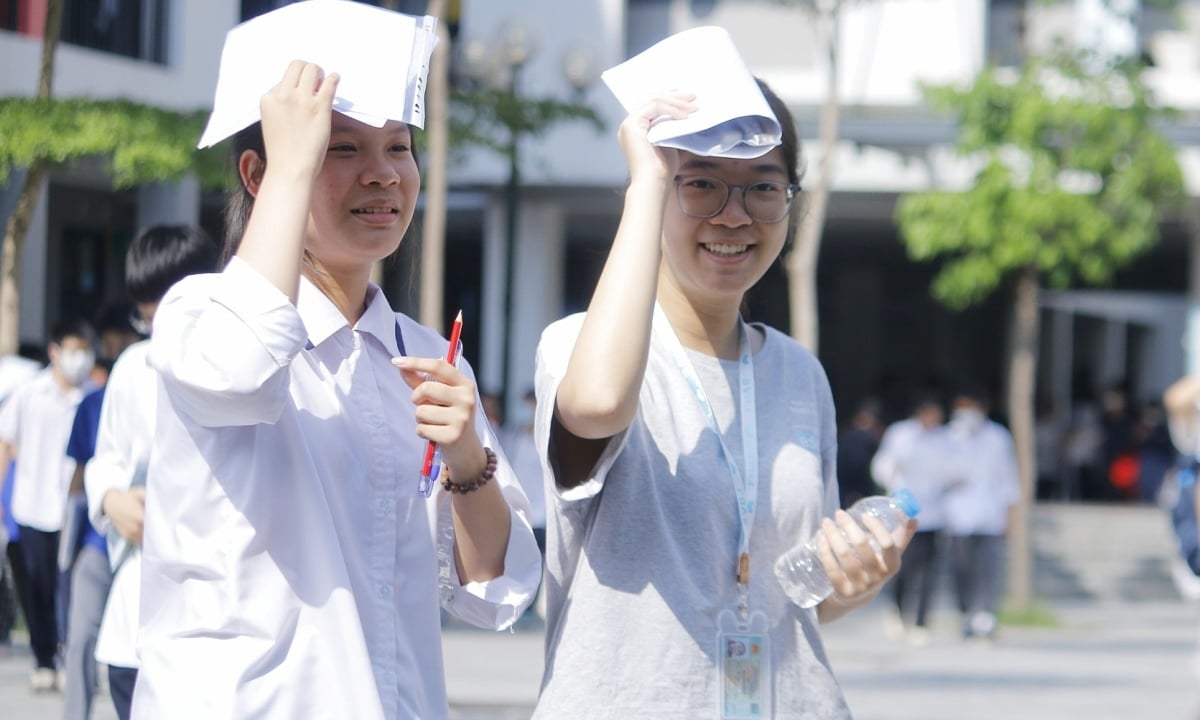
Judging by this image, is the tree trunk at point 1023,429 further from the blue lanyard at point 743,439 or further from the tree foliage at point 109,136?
the blue lanyard at point 743,439

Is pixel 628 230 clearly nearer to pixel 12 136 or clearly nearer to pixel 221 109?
pixel 221 109

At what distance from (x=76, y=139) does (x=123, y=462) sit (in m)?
6.87

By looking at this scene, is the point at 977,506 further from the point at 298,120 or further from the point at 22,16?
the point at 298,120

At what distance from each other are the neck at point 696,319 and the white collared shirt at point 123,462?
1.95 m

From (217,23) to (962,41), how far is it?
8.87m

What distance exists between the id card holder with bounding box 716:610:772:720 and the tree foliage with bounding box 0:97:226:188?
28.5ft

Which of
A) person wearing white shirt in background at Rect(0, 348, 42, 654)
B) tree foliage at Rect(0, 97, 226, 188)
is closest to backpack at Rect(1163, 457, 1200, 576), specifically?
person wearing white shirt in background at Rect(0, 348, 42, 654)

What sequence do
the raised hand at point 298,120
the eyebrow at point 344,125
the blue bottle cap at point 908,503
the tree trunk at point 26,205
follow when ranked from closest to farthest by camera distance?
the raised hand at point 298,120
the eyebrow at point 344,125
the blue bottle cap at point 908,503
the tree trunk at point 26,205

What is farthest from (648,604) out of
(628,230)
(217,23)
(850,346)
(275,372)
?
(850,346)

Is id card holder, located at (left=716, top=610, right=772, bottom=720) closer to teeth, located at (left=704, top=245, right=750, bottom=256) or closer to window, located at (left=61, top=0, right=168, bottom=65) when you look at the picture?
teeth, located at (left=704, top=245, right=750, bottom=256)

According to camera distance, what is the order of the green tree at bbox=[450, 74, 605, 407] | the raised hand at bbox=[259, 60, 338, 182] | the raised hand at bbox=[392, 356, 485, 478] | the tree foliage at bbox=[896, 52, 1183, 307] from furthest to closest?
the tree foliage at bbox=[896, 52, 1183, 307], the green tree at bbox=[450, 74, 605, 407], the raised hand at bbox=[392, 356, 485, 478], the raised hand at bbox=[259, 60, 338, 182]

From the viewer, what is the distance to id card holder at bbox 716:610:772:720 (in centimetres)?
292

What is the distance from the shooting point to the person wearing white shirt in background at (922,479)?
1466cm

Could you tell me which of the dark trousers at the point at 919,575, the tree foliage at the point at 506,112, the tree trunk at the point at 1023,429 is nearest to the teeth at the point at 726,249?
the tree foliage at the point at 506,112
